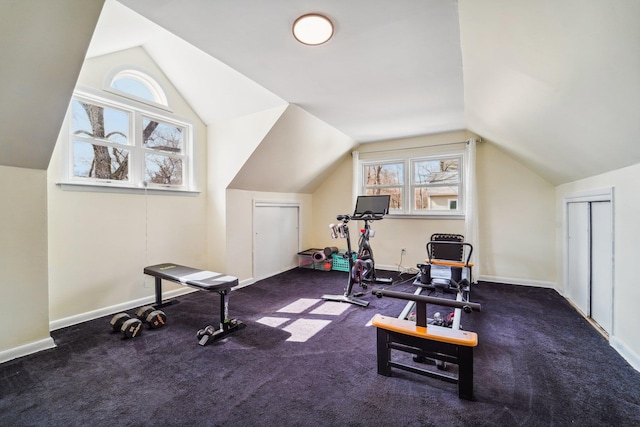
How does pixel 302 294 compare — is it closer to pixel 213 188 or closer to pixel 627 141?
pixel 213 188

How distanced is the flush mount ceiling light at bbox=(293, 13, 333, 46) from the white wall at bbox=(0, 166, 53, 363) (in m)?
2.62

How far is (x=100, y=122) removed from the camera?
3.21m

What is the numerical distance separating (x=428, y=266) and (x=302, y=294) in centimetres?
184

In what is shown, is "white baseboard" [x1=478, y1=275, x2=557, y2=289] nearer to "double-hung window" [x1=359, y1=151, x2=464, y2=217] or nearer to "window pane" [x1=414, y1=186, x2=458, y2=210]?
"double-hung window" [x1=359, y1=151, x2=464, y2=217]

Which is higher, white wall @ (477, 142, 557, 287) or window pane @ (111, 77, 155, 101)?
window pane @ (111, 77, 155, 101)

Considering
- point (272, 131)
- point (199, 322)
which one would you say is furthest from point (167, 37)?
point (199, 322)

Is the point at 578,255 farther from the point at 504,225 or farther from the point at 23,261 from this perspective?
the point at 23,261

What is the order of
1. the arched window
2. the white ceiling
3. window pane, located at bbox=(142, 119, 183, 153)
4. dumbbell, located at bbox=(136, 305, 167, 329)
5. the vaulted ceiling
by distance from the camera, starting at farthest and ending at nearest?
1. window pane, located at bbox=(142, 119, 183, 153)
2. the arched window
3. dumbbell, located at bbox=(136, 305, 167, 329)
4. the white ceiling
5. the vaulted ceiling

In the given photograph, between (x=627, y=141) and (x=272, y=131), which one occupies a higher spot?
(x=272, y=131)

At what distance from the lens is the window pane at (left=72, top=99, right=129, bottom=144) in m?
3.04

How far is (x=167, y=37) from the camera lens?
307 centimetres

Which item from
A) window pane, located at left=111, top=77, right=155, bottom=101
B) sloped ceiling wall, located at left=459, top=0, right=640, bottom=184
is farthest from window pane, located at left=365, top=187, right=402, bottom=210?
window pane, located at left=111, top=77, right=155, bottom=101

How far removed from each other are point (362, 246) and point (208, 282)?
2218 mm

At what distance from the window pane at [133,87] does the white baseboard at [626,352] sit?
18.7 feet
